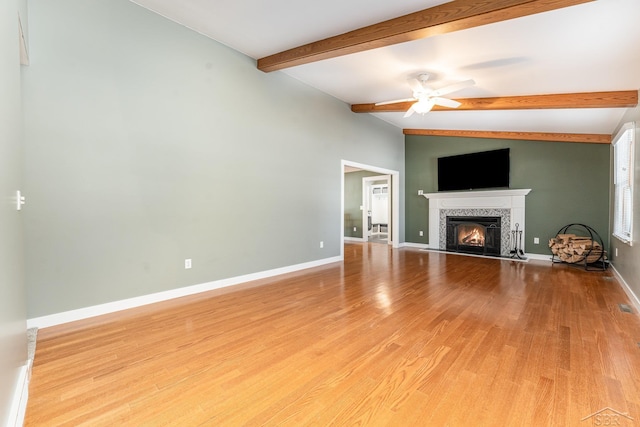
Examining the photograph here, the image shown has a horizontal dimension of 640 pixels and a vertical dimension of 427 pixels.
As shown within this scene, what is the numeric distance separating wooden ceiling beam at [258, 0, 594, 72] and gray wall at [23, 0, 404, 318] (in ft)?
3.85

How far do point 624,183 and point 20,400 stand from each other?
6.47 metres

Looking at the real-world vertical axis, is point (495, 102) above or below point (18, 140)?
above

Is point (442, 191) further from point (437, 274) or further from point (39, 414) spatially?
point (39, 414)

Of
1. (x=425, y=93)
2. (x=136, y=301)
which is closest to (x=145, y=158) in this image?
(x=136, y=301)

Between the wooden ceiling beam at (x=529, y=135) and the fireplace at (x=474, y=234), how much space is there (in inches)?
70.1

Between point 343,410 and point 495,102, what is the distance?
15.8 feet

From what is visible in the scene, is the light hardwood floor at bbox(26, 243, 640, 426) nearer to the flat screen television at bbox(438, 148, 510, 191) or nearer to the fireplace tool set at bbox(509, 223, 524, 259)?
the fireplace tool set at bbox(509, 223, 524, 259)

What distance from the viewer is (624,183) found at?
4074mm

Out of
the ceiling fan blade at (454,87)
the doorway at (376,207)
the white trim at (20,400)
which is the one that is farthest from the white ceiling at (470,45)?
the doorway at (376,207)

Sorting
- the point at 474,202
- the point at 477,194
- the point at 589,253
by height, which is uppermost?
the point at 477,194

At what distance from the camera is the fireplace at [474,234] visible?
6621mm

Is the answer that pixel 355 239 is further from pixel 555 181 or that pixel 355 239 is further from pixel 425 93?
pixel 425 93

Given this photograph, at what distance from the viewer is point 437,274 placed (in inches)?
188

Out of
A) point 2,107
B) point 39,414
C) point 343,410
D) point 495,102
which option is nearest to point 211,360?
point 39,414
